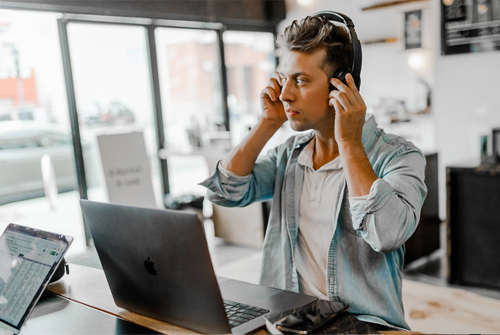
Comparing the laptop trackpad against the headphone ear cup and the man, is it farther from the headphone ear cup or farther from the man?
the headphone ear cup

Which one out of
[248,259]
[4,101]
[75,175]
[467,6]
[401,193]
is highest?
[467,6]

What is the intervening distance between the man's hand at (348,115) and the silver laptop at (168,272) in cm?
41

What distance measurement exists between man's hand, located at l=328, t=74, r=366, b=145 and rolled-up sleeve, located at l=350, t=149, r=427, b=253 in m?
0.14

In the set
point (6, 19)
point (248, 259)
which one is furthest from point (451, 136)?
point (6, 19)

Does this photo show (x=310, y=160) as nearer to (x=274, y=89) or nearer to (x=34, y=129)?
(x=274, y=89)

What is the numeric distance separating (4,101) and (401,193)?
377cm

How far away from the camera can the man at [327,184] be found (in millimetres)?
1146

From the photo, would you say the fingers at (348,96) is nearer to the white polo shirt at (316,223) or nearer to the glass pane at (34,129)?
the white polo shirt at (316,223)

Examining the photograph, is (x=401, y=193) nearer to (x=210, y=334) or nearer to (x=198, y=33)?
(x=210, y=334)

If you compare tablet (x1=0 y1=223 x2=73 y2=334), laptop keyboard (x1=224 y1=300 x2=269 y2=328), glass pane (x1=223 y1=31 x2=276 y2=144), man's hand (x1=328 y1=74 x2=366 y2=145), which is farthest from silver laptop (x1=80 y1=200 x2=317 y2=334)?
glass pane (x1=223 y1=31 x2=276 y2=144)

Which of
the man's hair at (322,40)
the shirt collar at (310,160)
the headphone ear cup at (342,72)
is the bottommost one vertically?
the shirt collar at (310,160)

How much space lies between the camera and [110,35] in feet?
15.3

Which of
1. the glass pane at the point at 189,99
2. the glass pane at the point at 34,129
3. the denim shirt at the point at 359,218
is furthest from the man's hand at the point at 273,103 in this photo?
the glass pane at the point at 189,99

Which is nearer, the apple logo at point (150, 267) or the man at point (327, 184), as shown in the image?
the apple logo at point (150, 267)
